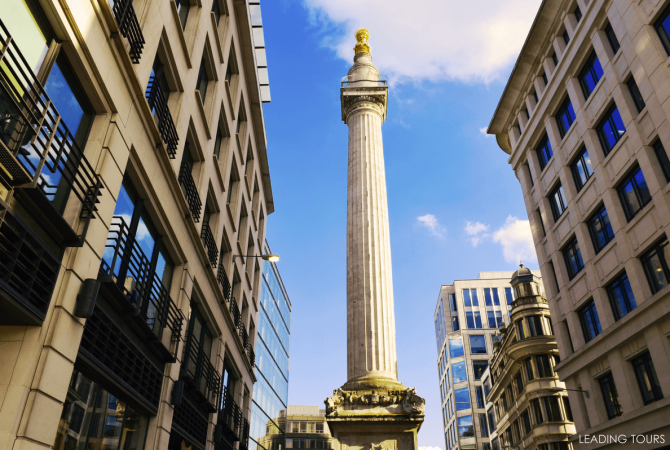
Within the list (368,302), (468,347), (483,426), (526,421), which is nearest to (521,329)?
(526,421)

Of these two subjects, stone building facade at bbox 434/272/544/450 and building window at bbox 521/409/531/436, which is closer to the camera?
building window at bbox 521/409/531/436

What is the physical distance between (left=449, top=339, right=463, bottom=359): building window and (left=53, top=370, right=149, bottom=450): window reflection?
8116 cm

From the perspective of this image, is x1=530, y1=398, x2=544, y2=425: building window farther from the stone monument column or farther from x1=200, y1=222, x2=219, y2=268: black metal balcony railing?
x1=200, y1=222, x2=219, y2=268: black metal balcony railing

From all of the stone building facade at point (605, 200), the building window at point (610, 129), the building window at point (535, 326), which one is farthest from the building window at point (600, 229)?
the building window at point (535, 326)

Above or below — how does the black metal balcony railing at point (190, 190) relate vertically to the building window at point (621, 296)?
above

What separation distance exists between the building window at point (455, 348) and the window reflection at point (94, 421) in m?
81.2

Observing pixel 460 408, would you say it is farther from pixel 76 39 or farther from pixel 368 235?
pixel 76 39

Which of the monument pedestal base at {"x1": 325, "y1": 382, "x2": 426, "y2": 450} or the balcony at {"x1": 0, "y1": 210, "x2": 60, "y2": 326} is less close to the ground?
the monument pedestal base at {"x1": 325, "y1": 382, "x2": 426, "y2": 450}

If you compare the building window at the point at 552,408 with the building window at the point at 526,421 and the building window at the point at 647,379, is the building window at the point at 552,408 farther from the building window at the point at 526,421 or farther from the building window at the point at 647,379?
the building window at the point at 647,379

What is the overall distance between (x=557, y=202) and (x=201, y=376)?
22.3 metres

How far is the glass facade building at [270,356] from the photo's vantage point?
1517 inches

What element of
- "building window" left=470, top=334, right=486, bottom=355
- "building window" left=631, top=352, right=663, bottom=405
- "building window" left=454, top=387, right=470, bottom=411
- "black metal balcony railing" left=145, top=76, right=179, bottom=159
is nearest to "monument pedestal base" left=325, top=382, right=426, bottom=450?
"building window" left=631, top=352, right=663, bottom=405

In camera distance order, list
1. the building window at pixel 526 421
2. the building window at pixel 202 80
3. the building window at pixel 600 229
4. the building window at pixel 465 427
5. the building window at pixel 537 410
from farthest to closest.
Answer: the building window at pixel 465 427 → the building window at pixel 526 421 → the building window at pixel 537 410 → the building window at pixel 600 229 → the building window at pixel 202 80

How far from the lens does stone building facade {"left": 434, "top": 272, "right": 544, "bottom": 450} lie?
79688 mm
